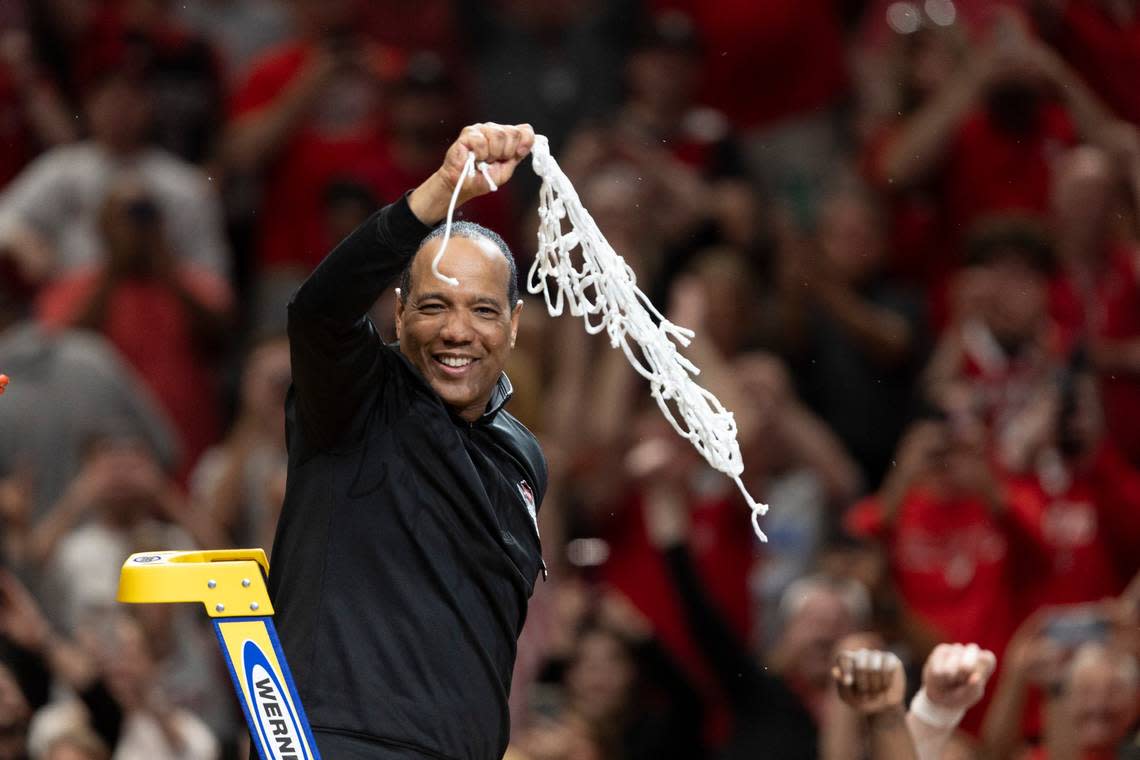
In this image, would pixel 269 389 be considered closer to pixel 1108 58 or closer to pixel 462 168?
pixel 1108 58

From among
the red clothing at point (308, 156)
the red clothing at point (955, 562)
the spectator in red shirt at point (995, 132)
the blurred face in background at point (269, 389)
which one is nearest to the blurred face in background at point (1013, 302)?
the spectator in red shirt at point (995, 132)

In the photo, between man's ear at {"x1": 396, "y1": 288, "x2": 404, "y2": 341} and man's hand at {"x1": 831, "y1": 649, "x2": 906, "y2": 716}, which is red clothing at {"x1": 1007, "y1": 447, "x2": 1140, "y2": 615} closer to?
man's hand at {"x1": 831, "y1": 649, "x2": 906, "y2": 716}

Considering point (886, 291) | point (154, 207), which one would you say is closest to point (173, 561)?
point (154, 207)

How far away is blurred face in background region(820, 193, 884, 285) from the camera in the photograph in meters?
8.73

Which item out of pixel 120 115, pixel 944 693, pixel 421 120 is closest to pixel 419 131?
pixel 421 120

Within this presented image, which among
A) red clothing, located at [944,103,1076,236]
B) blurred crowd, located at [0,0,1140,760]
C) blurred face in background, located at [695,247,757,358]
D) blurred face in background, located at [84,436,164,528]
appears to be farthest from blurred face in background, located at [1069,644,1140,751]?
blurred face in background, located at [84,436,164,528]

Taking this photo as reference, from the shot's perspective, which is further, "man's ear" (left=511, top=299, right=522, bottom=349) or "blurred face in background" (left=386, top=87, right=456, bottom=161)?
"blurred face in background" (left=386, top=87, right=456, bottom=161)

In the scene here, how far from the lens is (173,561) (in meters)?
3.76

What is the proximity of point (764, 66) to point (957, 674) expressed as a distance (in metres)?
5.25

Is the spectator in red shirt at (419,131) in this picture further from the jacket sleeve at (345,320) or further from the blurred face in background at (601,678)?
the jacket sleeve at (345,320)

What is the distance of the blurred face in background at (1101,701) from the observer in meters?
6.41

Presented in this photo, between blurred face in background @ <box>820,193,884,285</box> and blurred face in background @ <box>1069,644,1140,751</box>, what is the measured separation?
2.65 m

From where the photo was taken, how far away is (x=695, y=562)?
7.60 m

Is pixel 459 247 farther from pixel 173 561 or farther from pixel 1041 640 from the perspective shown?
pixel 1041 640
